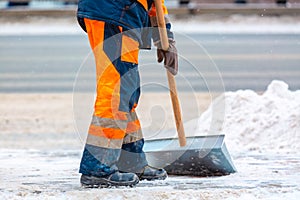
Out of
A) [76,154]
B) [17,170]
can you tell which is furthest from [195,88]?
[17,170]

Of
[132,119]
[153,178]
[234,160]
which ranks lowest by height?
[234,160]

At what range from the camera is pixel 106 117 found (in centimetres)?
414

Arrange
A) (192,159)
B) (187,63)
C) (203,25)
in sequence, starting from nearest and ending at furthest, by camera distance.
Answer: (192,159) < (187,63) < (203,25)

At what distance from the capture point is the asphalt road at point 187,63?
32.8 feet

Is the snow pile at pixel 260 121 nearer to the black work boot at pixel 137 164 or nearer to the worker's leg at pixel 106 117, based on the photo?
the black work boot at pixel 137 164

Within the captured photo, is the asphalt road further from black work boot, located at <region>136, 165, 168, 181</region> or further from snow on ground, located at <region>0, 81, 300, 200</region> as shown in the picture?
black work boot, located at <region>136, 165, 168, 181</region>

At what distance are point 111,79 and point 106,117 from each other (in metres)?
0.20

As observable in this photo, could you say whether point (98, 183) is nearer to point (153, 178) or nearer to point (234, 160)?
point (153, 178)

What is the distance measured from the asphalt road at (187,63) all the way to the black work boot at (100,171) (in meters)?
3.25

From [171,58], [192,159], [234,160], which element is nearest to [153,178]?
[192,159]

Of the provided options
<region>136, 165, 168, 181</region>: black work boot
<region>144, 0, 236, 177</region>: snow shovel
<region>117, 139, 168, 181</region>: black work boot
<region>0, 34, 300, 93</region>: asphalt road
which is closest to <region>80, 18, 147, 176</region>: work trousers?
<region>117, 139, 168, 181</region>: black work boot

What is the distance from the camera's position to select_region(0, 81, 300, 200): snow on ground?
4.02 meters

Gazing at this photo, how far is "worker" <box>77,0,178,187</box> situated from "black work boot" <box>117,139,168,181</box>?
13 cm

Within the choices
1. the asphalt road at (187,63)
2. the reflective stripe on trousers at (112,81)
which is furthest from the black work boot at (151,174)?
the asphalt road at (187,63)
